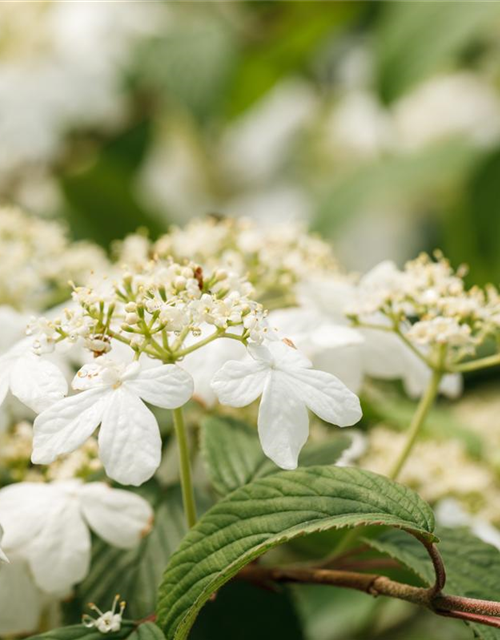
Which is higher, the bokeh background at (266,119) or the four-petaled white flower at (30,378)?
the bokeh background at (266,119)

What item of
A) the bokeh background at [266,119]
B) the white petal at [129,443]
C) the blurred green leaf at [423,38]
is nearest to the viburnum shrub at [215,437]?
the white petal at [129,443]

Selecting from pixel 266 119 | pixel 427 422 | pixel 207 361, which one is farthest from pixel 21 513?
pixel 266 119

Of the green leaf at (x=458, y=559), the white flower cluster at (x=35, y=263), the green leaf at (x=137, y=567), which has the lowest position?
the green leaf at (x=458, y=559)

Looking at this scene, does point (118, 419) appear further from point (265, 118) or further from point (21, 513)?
point (265, 118)

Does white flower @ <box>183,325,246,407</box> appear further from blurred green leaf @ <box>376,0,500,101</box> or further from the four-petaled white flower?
blurred green leaf @ <box>376,0,500,101</box>

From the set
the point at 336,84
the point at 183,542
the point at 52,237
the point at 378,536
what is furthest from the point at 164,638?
the point at 336,84

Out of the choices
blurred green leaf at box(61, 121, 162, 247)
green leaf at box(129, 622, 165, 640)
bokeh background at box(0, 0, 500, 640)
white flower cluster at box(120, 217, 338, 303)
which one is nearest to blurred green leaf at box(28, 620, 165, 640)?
green leaf at box(129, 622, 165, 640)

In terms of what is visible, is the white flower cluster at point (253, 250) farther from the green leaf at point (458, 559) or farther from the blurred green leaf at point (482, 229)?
the blurred green leaf at point (482, 229)
